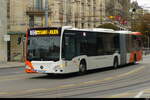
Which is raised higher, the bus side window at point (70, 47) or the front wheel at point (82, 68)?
the bus side window at point (70, 47)

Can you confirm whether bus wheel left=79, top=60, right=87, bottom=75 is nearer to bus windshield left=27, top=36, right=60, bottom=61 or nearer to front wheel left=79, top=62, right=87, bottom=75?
front wheel left=79, top=62, right=87, bottom=75

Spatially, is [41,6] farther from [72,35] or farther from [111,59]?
[72,35]

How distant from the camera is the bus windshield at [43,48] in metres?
17.7

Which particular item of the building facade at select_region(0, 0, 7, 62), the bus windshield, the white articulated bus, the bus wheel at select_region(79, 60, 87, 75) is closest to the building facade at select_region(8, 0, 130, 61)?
the building facade at select_region(0, 0, 7, 62)

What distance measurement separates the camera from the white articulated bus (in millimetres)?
17656

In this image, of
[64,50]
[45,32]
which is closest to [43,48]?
[45,32]

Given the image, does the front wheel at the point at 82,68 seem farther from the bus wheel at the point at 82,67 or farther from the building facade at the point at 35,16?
the building facade at the point at 35,16

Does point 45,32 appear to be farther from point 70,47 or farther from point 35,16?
point 35,16

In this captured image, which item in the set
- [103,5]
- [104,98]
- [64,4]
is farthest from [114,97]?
[103,5]

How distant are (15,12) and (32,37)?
1249 inches

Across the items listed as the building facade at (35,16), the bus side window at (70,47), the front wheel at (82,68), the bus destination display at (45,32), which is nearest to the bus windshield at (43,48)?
the bus destination display at (45,32)

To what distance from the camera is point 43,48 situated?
17.9 meters

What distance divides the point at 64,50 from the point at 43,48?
3.75ft

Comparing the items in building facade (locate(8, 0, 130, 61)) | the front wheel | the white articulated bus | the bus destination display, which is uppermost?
building facade (locate(8, 0, 130, 61))
